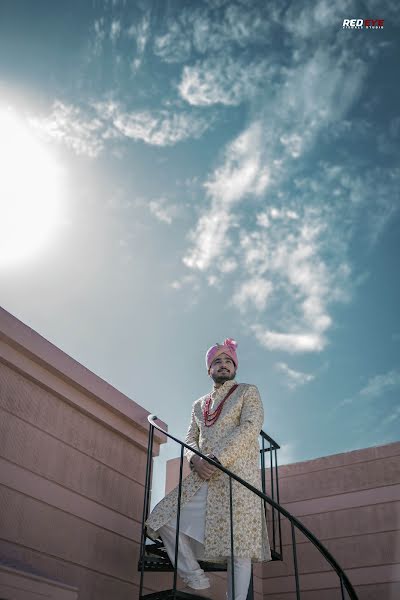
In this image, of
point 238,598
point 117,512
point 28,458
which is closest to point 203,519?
point 238,598

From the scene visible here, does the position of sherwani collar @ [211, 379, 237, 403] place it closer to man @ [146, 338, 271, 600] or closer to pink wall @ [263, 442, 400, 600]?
man @ [146, 338, 271, 600]

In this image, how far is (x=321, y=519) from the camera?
18.0 feet

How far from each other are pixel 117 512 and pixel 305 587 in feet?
7.83

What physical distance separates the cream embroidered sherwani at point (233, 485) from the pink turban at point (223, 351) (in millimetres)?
252

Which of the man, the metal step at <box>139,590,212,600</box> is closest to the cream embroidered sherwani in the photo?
the man

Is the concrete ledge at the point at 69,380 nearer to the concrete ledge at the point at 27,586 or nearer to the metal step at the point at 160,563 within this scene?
the metal step at the point at 160,563

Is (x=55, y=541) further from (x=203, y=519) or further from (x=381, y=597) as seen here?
(x=381, y=597)

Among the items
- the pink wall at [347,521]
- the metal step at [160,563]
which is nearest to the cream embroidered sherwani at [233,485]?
the metal step at [160,563]

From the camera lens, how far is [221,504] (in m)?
3.33

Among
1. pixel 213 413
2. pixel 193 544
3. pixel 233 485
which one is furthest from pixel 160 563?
pixel 213 413

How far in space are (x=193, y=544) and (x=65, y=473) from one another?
0.87 m

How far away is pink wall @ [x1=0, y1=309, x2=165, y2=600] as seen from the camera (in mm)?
3188

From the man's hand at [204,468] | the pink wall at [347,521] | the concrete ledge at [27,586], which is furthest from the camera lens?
the pink wall at [347,521]

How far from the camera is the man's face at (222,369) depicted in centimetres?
400
